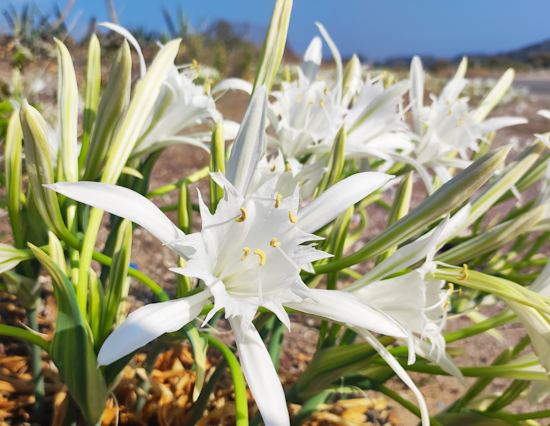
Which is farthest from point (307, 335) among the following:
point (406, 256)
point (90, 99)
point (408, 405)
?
point (90, 99)

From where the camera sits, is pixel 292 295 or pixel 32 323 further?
pixel 32 323

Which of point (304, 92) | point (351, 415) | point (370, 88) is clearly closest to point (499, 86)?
point (370, 88)

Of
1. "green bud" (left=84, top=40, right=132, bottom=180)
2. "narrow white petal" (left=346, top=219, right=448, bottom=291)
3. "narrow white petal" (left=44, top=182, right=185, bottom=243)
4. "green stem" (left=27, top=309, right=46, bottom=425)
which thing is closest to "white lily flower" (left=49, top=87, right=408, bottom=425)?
"narrow white petal" (left=44, top=182, right=185, bottom=243)

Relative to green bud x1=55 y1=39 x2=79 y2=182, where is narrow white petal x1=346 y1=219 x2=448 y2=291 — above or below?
below

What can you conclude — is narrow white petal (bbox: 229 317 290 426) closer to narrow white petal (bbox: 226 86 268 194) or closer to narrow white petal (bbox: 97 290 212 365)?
narrow white petal (bbox: 97 290 212 365)

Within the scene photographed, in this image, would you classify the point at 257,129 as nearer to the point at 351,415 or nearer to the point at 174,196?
the point at 351,415

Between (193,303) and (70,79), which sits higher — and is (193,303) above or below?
below
